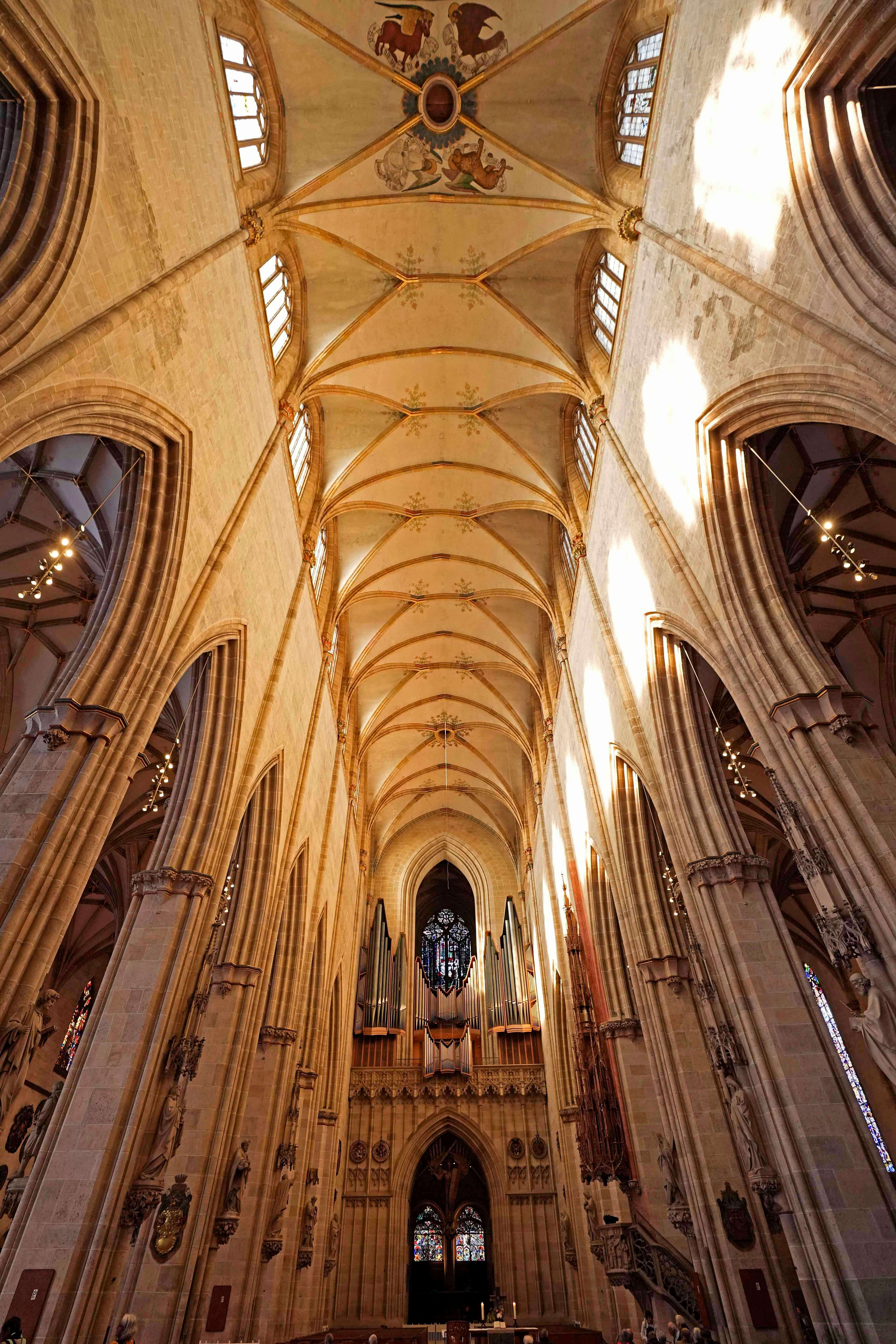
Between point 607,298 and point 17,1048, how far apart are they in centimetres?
1418

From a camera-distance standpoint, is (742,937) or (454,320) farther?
(454,320)

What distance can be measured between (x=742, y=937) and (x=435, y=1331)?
622 inches

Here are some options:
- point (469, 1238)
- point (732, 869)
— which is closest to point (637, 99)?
point (732, 869)

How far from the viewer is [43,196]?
7.09 m

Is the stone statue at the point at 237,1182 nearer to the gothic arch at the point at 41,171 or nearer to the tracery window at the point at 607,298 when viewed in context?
the gothic arch at the point at 41,171

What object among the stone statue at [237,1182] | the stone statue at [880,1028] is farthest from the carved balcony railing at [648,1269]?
the stone statue at [880,1028]

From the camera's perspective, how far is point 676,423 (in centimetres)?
1059

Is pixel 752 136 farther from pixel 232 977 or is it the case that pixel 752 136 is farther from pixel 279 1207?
pixel 279 1207

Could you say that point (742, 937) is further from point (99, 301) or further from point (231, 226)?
point (231, 226)

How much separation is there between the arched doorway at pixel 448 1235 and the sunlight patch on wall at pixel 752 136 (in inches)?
937

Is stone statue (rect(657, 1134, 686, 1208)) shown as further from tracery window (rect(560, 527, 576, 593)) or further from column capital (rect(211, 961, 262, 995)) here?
tracery window (rect(560, 527, 576, 593))

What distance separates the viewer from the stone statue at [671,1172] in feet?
35.8

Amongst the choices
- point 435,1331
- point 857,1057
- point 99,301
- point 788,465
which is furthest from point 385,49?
point 435,1331

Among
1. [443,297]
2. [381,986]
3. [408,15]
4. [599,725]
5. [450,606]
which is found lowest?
[599,725]
